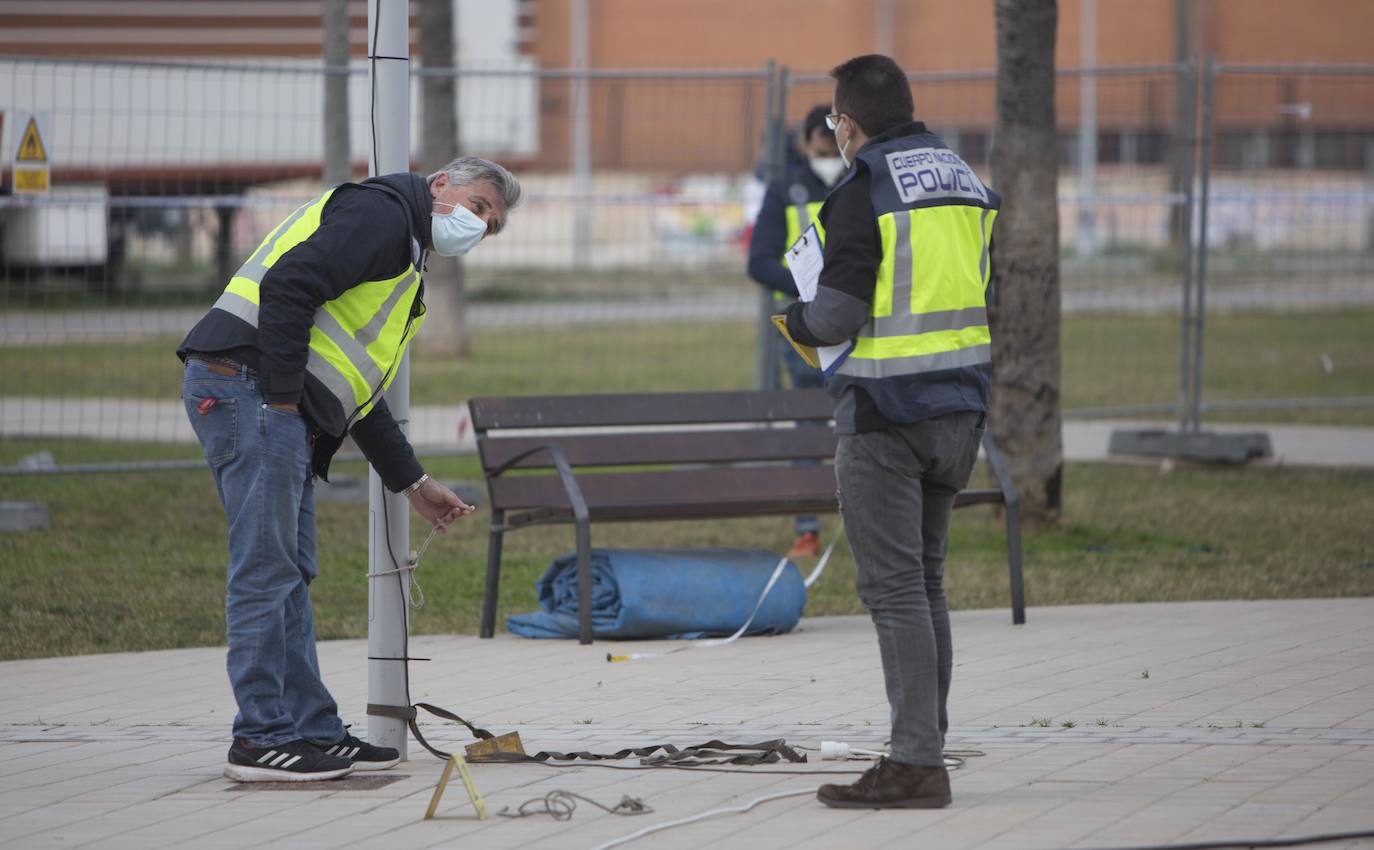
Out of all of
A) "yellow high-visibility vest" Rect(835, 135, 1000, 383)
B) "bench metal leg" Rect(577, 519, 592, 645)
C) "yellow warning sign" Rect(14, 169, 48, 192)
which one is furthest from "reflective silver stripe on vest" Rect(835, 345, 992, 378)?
"yellow warning sign" Rect(14, 169, 48, 192)

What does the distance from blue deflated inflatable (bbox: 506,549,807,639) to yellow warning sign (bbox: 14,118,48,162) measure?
4043mm

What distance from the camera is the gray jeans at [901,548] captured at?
15.0ft

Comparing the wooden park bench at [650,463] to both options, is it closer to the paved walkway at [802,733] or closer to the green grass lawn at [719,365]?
the paved walkway at [802,733]

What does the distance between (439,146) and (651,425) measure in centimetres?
1157

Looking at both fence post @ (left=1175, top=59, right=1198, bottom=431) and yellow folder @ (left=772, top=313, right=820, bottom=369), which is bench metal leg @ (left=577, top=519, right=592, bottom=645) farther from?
fence post @ (left=1175, top=59, right=1198, bottom=431)

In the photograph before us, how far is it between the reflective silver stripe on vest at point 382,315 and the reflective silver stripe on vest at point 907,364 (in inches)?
47.1

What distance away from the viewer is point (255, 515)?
15.9 ft

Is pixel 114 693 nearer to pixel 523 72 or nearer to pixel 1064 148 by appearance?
pixel 523 72

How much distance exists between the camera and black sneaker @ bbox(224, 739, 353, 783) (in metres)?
4.99

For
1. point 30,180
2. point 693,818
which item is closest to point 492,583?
point 693,818

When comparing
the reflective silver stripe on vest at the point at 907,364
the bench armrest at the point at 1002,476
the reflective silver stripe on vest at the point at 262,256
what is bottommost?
the bench armrest at the point at 1002,476

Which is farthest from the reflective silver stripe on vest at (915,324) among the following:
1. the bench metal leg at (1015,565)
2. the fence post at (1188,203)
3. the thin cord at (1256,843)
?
the fence post at (1188,203)

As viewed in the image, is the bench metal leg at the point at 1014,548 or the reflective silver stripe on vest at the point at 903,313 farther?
the bench metal leg at the point at 1014,548

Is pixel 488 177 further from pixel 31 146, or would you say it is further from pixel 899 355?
pixel 31 146
